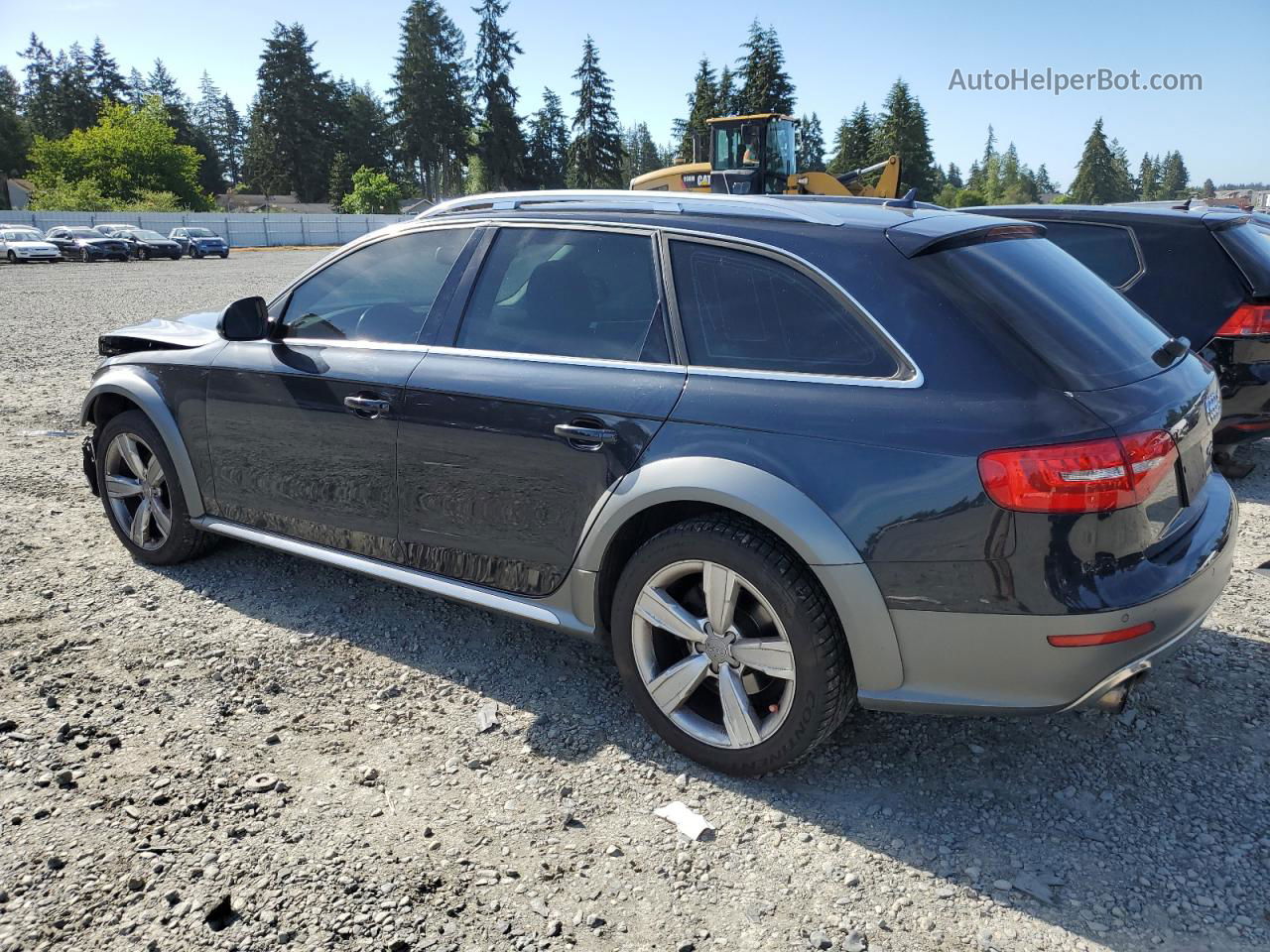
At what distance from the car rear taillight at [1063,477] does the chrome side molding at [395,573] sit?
155cm

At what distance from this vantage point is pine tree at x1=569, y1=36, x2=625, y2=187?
87.8m

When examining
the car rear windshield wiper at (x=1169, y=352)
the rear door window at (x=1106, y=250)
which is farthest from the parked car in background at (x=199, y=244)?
the car rear windshield wiper at (x=1169, y=352)

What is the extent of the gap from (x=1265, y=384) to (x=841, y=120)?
93427 millimetres

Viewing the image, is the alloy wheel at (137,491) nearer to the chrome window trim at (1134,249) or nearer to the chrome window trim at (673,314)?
the chrome window trim at (673,314)

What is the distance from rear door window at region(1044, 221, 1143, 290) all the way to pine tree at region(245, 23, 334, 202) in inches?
4036

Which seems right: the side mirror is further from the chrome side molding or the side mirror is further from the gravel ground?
the gravel ground

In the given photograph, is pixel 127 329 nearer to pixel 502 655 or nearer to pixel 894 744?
pixel 502 655

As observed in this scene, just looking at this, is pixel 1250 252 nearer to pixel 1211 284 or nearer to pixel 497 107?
pixel 1211 284

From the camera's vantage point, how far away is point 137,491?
15.7 ft

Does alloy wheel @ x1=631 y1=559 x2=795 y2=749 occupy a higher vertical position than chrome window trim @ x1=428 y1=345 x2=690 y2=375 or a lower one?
lower

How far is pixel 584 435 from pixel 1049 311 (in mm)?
1430

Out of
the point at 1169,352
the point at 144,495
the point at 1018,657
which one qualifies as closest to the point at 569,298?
the point at 1018,657

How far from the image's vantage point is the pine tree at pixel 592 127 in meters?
87.8

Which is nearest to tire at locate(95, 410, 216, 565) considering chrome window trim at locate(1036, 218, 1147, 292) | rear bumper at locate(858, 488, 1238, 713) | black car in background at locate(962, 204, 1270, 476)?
rear bumper at locate(858, 488, 1238, 713)
